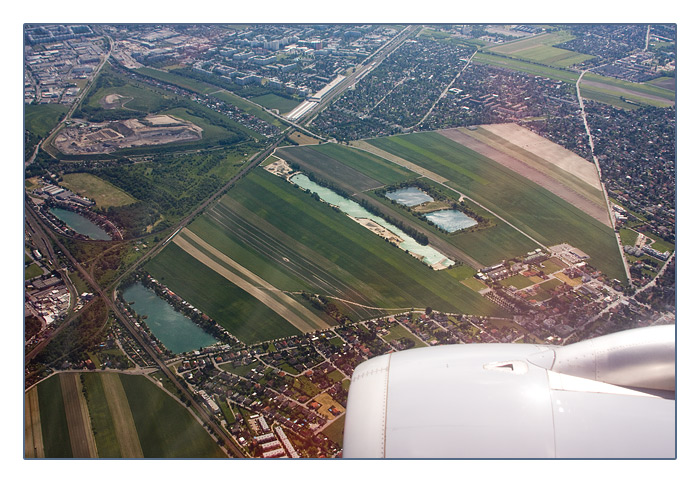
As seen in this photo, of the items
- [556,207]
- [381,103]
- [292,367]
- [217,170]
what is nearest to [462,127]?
[381,103]

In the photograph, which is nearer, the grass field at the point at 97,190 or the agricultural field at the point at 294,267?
the agricultural field at the point at 294,267

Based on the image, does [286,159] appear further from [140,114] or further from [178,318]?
[178,318]

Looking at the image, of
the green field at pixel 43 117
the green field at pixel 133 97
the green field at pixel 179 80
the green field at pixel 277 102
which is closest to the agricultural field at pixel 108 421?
the green field at pixel 43 117

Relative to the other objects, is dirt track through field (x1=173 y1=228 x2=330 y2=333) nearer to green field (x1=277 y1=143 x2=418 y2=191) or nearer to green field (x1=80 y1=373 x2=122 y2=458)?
green field (x1=80 y1=373 x2=122 y2=458)

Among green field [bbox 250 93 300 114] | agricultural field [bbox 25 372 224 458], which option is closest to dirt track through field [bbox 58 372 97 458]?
agricultural field [bbox 25 372 224 458]

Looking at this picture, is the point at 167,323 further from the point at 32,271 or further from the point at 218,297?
the point at 32,271

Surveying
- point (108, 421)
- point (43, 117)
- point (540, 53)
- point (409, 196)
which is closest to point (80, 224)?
point (43, 117)

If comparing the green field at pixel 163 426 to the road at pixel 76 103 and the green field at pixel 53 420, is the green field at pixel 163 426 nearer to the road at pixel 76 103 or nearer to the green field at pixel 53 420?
the green field at pixel 53 420
